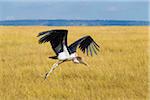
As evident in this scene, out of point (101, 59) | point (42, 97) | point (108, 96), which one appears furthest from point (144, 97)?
point (101, 59)

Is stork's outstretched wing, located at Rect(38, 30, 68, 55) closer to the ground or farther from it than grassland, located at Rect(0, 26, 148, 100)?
farther from it

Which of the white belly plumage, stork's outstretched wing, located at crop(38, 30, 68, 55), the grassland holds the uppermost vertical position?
stork's outstretched wing, located at crop(38, 30, 68, 55)

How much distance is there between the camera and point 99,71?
28.2ft

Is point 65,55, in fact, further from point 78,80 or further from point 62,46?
point 78,80

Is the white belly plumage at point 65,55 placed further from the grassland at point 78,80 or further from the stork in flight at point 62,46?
the grassland at point 78,80

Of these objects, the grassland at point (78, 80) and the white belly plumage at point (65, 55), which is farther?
the grassland at point (78, 80)

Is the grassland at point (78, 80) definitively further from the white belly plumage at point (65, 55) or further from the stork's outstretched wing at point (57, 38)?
the stork's outstretched wing at point (57, 38)

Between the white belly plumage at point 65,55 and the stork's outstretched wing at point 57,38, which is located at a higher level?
the stork's outstretched wing at point 57,38

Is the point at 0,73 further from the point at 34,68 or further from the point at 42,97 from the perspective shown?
the point at 42,97

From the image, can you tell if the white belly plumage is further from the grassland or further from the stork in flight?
the grassland

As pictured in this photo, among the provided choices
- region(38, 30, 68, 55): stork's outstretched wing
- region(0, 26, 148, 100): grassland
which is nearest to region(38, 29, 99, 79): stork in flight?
region(38, 30, 68, 55): stork's outstretched wing

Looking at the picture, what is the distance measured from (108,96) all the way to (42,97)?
112 cm

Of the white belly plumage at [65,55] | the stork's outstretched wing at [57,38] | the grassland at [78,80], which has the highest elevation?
the stork's outstretched wing at [57,38]

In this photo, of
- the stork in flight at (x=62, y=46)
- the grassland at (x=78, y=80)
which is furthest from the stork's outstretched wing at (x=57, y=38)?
the grassland at (x=78, y=80)
